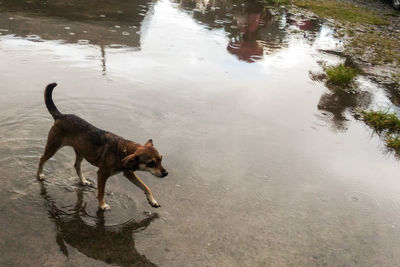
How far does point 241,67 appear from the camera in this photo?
29.5ft

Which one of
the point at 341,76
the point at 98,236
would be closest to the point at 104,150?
the point at 98,236

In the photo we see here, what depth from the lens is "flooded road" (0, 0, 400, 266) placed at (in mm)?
3881

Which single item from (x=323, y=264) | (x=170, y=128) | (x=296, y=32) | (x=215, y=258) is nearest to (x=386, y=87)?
(x=296, y=32)

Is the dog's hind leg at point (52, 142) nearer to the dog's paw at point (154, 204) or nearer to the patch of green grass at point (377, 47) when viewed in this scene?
the dog's paw at point (154, 204)

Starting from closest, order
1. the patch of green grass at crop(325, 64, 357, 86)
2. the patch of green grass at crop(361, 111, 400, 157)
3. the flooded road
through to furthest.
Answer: the flooded road
the patch of green grass at crop(361, 111, 400, 157)
the patch of green grass at crop(325, 64, 357, 86)

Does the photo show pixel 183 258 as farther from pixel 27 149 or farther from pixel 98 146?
pixel 27 149

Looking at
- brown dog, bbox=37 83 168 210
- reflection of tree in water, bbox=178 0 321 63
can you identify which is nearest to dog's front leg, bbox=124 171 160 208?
brown dog, bbox=37 83 168 210

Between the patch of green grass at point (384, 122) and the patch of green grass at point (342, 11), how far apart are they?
994 centimetres

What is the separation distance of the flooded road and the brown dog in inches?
16.7

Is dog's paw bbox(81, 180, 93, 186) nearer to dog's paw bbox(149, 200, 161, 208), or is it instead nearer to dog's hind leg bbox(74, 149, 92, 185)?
dog's hind leg bbox(74, 149, 92, 185)

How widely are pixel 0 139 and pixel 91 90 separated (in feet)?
6.82

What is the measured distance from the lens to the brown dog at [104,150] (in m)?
3.75

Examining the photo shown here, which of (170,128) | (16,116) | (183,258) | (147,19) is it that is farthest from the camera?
(147,19)

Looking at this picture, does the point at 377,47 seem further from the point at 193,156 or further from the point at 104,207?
the point at 104,207
